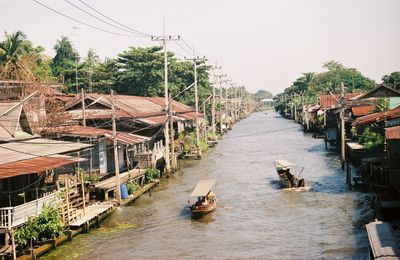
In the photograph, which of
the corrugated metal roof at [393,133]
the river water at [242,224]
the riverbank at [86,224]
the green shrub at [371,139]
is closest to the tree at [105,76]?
the river water at [242,224]

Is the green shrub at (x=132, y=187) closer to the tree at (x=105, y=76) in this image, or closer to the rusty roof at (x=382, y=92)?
the rusty roof at (x=382, y=92)

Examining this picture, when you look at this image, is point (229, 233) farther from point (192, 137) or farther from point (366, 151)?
point (192, 137)

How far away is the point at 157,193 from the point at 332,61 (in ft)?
381

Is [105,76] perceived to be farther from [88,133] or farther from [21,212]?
[21,212]

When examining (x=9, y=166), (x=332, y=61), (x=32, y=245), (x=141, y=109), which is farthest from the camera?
(x=332, y=61)

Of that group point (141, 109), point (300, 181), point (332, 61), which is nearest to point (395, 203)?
point (300, 181)

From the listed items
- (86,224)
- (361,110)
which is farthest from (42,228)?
(361,110)

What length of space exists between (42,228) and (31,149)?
4511 mm

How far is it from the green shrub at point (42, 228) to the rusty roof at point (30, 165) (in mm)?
2282

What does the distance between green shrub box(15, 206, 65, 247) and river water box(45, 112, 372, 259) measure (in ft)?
3.16

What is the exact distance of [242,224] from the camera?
83.8ft

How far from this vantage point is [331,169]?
1626 inches

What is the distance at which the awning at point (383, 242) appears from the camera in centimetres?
1272

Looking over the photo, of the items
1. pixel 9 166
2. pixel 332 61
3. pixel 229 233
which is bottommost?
pixel 229 233
